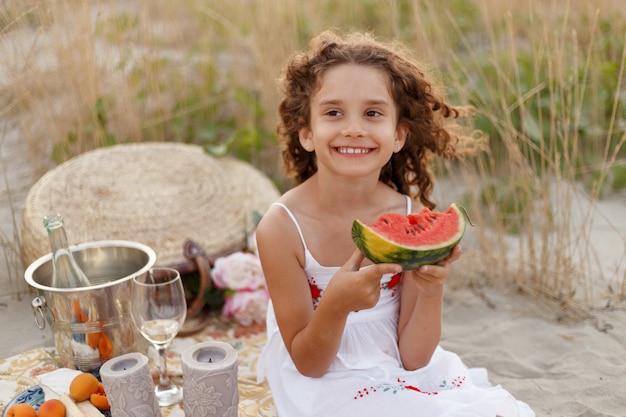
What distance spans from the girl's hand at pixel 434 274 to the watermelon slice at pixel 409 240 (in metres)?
0.02

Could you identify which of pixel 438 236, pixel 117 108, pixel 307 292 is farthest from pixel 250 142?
pixel 438 236

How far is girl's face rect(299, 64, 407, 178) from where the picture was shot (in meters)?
2.29

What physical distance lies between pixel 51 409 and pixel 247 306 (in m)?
1.20

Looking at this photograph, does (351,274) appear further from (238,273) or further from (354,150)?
(238,273)

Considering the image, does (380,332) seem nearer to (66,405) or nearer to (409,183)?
(409,183)

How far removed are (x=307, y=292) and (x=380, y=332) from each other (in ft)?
1.15

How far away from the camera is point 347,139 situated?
7.47 ft

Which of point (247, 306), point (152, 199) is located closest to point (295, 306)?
point (247, 306)

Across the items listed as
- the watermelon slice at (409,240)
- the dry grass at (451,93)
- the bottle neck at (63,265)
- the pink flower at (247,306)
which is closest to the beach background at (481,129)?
the dry grass at (451,93)

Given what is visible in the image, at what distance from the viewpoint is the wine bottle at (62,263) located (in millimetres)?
2701

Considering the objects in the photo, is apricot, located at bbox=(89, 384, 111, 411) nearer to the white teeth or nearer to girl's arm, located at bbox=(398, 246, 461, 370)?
girl's arm, located at bbox=(398, 246, 461, 370)

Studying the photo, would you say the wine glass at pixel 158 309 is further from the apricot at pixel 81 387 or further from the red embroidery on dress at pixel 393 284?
the red embroidery on dress at pixel 393 284

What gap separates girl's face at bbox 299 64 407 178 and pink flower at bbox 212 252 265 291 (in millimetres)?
1214

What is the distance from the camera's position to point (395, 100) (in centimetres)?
246
